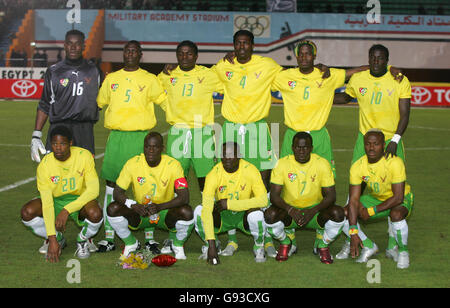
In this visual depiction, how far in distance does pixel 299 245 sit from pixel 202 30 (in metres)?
31.3

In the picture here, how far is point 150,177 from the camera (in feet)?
24.6

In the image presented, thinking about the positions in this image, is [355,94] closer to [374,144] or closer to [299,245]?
[374,144]

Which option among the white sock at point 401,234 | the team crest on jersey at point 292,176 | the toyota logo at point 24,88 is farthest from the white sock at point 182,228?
the toyota logo at point 24,88

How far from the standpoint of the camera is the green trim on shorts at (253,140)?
8.39 metres

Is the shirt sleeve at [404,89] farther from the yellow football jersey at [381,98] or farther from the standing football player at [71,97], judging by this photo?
the standing football player at [71,97]

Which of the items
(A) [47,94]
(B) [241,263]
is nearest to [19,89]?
(A) [47,94]

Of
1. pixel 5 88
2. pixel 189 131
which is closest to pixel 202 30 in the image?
pixel 5 88

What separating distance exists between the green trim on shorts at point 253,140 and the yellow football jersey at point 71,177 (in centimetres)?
170

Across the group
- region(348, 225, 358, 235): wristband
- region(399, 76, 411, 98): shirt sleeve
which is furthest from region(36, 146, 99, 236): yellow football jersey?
region(399, 76, 411, 98): shirt sleeve

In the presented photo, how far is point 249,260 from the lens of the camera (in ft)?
23.9

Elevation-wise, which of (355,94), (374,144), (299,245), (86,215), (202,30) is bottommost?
(299,245)

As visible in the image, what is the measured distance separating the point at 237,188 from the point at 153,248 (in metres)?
1.13

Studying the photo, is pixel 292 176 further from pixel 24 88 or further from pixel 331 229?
pixel 24 88

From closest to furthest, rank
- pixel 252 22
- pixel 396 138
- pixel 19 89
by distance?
1. pixel 396 138
2. pixel 19 89
3. pixel 252 22
